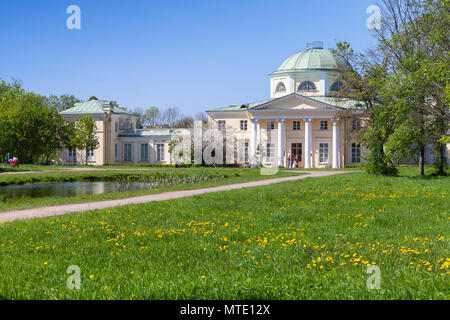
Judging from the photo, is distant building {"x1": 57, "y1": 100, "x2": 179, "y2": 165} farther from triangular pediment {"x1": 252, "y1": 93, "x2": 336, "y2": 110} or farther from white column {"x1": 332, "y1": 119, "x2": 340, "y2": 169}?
white column {"x1": 332, "y1": 119, "x2": 340, "y2": 169}

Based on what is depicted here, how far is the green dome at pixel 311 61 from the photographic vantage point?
50.9 m

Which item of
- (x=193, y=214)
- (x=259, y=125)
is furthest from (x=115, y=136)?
(x=193, y=214)

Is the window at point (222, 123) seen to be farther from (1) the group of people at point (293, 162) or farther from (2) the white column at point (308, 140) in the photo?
(2) the white column at point (308, 140)

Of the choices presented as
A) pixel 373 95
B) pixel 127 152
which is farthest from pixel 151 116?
pixel 373 95

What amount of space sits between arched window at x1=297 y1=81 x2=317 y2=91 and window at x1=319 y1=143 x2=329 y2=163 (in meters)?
6.45

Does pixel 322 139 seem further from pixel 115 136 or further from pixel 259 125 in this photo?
pixel 115 136

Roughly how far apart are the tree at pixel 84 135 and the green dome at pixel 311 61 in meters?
22.6

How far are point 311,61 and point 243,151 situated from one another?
Result: 12.7 m

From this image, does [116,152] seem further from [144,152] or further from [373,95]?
[373,95]

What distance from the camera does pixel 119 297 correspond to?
14.9 ft

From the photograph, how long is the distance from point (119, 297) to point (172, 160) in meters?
50.7

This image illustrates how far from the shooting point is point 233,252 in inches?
279

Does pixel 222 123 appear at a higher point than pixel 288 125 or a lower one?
higher

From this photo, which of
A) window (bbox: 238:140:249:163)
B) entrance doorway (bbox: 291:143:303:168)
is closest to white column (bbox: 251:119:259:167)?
window (bbox: 238:140:249:163)
